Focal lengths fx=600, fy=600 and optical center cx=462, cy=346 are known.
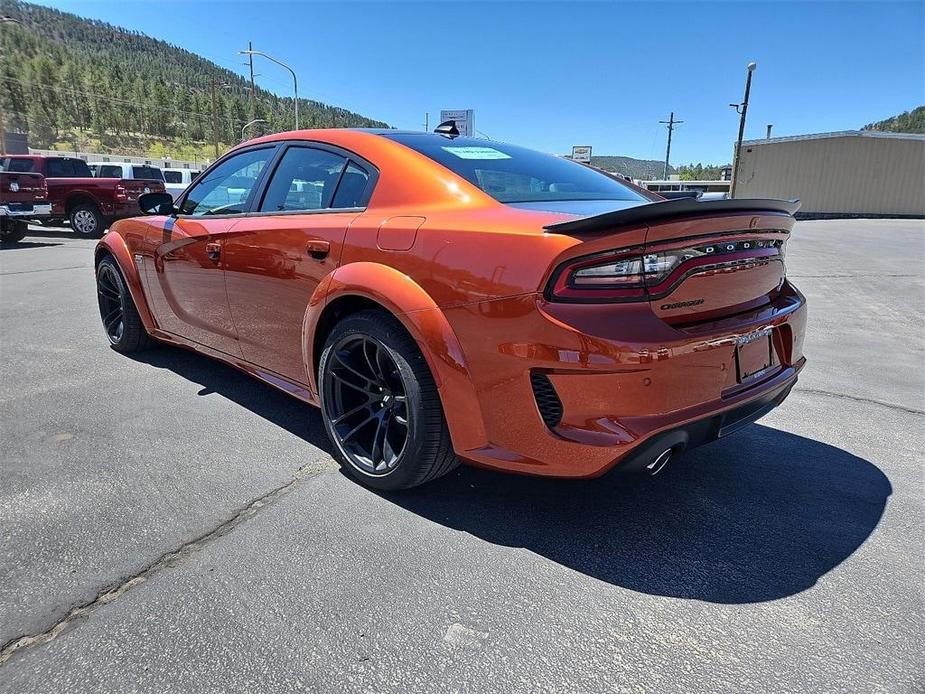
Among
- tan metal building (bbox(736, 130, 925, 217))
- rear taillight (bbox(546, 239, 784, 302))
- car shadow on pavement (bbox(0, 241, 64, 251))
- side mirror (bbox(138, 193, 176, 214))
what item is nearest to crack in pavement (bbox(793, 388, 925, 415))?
rear taillight (bbox(546, 239, 784, 302))

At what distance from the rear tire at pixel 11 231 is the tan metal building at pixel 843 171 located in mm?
28922

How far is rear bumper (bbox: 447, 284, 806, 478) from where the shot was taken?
189 centimetres

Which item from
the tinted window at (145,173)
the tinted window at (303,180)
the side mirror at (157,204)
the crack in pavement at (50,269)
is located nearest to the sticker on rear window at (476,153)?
A: the tinted window at (303,180)

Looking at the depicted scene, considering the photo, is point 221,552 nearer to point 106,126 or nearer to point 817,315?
point 817,315

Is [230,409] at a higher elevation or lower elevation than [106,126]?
lower

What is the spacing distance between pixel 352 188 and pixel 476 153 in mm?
621

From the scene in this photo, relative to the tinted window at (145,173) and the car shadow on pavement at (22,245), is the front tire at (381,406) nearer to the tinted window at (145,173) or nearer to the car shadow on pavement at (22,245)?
the car shadow on pavement at (22,245)

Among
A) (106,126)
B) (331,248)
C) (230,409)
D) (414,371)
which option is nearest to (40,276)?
(230,409)

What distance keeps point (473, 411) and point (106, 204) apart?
1599cm

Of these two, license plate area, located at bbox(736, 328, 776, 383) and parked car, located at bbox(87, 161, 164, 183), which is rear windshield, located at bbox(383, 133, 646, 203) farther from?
parked car, located at bbox(87, 161, 164, 183)

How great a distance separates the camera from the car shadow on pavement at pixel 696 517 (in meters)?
2.09

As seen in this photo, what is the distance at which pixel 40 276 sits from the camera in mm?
8688

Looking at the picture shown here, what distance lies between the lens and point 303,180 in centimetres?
306

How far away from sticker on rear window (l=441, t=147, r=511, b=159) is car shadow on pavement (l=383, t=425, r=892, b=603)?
1483 millimetres
